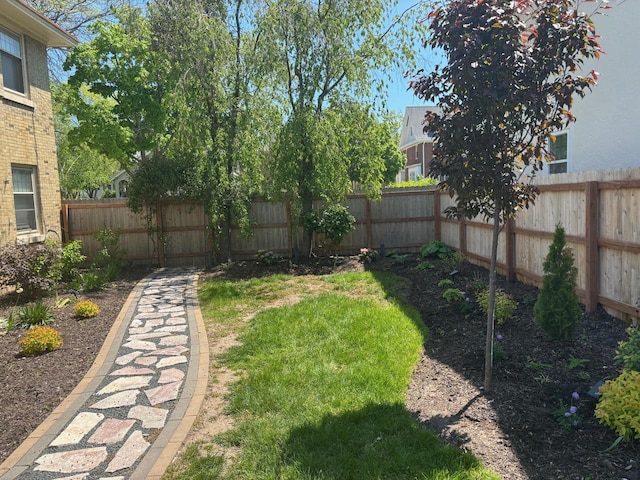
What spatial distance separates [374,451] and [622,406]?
1.78 m

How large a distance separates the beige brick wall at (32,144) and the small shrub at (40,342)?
439 centimetres

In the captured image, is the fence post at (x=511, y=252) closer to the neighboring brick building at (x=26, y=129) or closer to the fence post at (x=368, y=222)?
the fence post at (x=368, y=222)

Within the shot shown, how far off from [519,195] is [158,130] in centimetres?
1768

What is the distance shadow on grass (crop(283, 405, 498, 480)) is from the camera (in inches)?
119

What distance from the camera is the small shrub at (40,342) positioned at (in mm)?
5578

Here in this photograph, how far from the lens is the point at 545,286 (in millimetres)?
4984

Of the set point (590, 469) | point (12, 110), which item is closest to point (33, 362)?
point (590, 469)

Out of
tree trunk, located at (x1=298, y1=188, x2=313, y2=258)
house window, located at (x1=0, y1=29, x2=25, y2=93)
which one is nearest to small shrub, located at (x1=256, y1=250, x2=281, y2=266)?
tree trunk, located at (x1=298, y1=188, x2=313, y2=258)

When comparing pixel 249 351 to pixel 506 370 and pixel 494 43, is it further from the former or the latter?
pixel 494 43

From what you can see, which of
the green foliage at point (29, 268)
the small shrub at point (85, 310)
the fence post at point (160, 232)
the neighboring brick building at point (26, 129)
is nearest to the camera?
the small shrub at point (85, 310)

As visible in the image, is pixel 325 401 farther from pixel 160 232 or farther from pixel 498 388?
pixel 160 232

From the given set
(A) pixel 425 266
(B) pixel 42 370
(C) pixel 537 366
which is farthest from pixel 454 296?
(B) pixel 42 370

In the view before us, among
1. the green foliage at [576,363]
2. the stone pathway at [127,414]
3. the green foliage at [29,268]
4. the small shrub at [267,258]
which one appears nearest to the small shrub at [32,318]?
the stone pathway at [127,414]

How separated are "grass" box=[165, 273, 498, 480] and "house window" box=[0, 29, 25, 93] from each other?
702 centimetres
